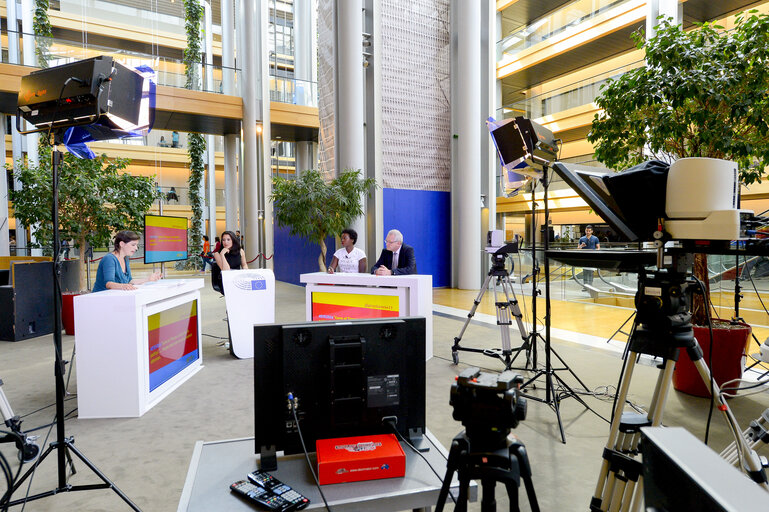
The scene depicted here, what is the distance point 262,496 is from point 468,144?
976cm

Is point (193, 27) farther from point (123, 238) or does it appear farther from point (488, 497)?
point (488, 497)

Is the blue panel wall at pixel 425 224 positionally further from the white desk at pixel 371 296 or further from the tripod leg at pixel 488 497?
the tripod leg at pixel 488 497

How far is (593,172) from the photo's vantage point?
71.1 inches

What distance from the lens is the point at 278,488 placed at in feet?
3.98

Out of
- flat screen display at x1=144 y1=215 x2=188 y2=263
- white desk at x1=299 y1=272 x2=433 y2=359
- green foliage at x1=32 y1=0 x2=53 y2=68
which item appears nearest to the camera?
white desk at x1=299 y1=272 x2=433 y2=359

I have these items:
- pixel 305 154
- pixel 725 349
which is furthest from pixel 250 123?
pixel 725 349

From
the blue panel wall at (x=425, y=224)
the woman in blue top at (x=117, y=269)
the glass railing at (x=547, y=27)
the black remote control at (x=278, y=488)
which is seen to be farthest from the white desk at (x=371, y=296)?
the glass railing at (x=547, y=27)

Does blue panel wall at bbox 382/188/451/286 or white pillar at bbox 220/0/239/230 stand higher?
white pillar at bbox 220/0/239/230

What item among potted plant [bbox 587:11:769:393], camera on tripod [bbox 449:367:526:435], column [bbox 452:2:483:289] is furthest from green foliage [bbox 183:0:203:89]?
camera on tripod [bbox 449:367:526:435]

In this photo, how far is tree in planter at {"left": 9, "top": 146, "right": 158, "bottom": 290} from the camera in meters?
6.86

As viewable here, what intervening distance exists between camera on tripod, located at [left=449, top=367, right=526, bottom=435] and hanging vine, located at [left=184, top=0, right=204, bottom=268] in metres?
15.9

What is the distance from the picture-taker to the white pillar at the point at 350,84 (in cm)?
898

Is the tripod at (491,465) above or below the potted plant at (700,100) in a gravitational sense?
below

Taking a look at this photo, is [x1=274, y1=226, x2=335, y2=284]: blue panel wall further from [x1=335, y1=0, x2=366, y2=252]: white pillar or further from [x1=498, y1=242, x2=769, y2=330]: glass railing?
[x1=498, y1=242, x2=769, y2=330]: glass railing
